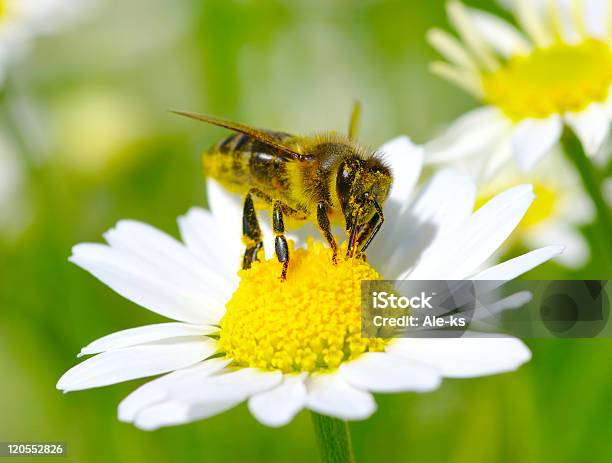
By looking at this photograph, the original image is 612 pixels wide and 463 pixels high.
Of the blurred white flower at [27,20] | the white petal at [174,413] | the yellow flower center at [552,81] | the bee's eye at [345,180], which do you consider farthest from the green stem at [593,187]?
the blurred white flower at [27,20]

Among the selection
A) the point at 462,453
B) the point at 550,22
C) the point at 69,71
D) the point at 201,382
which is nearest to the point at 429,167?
the point at 550,22

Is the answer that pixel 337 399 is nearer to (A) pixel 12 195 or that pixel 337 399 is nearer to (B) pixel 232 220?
(B) pixel 232 220

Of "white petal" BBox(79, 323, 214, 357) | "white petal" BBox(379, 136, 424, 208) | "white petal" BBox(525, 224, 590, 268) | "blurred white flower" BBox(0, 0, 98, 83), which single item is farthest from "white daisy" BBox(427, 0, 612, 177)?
"blurred white flower" BBox(0, 0, 98, 83)

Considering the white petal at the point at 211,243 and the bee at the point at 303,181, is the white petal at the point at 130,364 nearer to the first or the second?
the bee at the point at 303,181

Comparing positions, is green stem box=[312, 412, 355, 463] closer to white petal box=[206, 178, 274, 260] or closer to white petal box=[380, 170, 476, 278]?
white petal box=[380, 170, 476, 278]

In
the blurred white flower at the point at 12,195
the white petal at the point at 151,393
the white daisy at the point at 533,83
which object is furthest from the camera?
the blurred white flower at the point at 12,195
